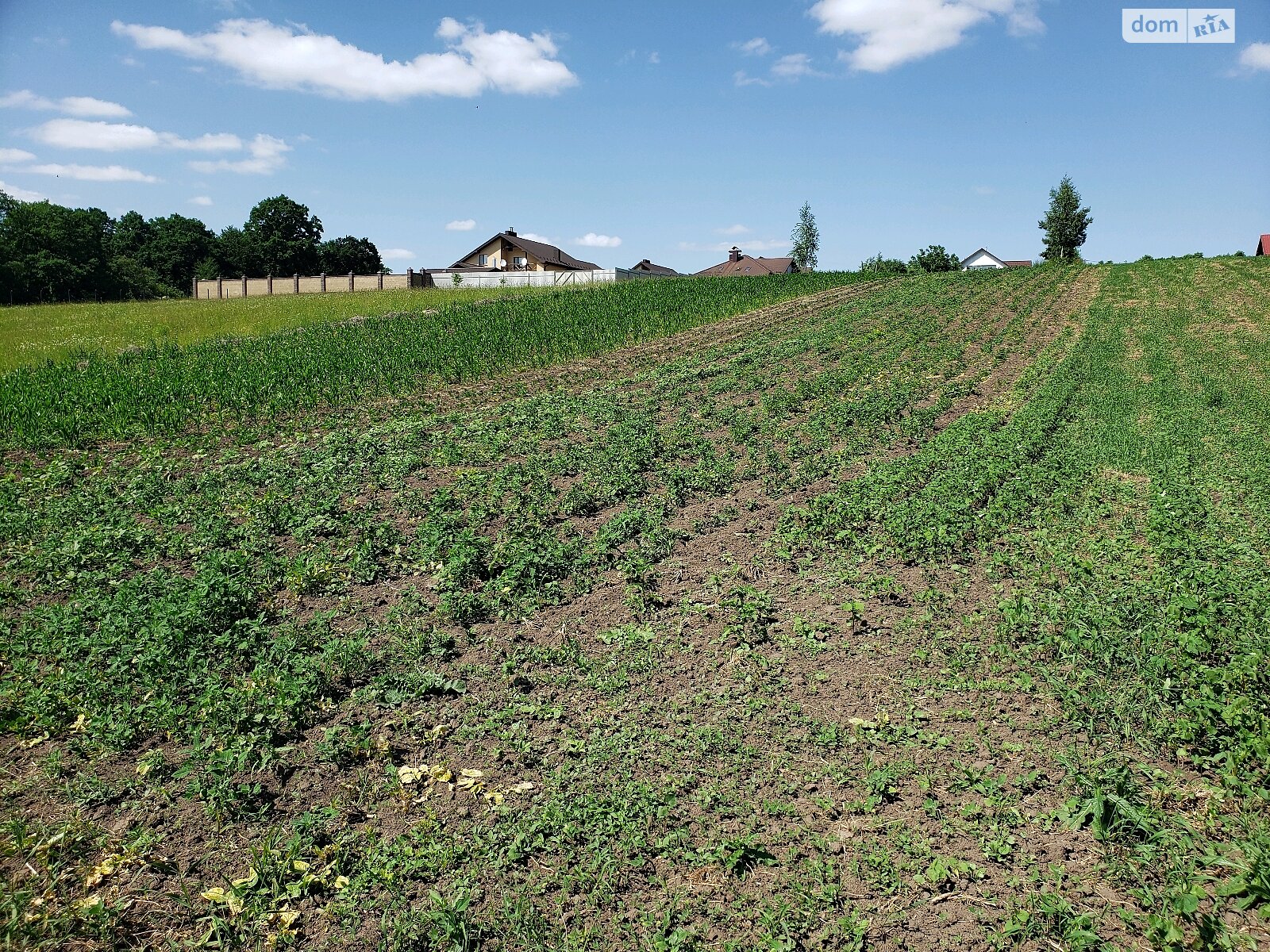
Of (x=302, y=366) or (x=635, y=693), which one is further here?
(x=302, y=366)

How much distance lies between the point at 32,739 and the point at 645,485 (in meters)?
6.59

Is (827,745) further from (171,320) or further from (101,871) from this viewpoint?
(171,320)

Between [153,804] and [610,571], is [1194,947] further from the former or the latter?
[153,804]

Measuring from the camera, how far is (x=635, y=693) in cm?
554

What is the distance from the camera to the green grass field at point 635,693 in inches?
150

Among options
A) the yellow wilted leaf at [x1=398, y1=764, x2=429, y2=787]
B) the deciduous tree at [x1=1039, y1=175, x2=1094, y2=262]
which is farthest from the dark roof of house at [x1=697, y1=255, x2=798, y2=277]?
the yellow wilted leaf at [x1=398, y1=764, x2=429, y2=787]

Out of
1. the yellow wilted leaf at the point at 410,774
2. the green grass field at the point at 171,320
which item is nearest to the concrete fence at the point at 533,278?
the green grass field at the point at 171,320

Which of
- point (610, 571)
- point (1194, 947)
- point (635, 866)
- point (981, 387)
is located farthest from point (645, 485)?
point (981, 387)

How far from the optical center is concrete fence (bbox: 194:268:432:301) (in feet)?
170

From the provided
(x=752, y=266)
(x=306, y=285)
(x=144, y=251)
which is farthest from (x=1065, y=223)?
(x=144, y=251)

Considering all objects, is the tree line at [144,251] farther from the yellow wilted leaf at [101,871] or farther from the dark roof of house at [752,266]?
the yellow wilted leaf at [101,871]

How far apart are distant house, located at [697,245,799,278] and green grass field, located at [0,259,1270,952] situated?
76.9m

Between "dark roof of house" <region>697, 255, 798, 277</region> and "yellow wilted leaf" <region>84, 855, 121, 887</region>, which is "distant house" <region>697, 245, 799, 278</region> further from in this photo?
"yellow wilted leaf" <region>84, 855, 121, 887</region>

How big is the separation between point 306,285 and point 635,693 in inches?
2205
